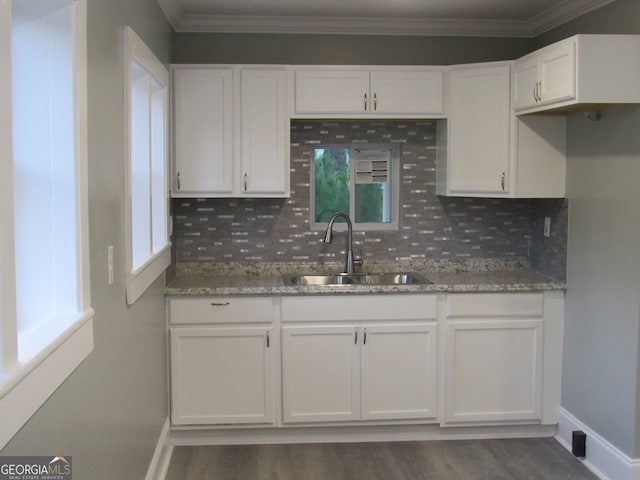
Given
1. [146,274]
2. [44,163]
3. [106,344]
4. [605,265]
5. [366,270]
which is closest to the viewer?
[44,163]

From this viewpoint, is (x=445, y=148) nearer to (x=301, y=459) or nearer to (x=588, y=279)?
(x=588, y=279)

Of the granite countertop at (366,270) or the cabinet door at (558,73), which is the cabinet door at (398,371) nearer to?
the granite countertop at (366,270)

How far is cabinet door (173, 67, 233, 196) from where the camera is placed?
141 inches

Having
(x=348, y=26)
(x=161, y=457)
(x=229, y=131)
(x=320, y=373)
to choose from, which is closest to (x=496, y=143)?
(x=348, y=26)

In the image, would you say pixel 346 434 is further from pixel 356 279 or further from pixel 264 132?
pixel 264 132

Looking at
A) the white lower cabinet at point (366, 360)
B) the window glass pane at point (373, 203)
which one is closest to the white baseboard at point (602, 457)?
the white lower cabinet at point (366, 360)

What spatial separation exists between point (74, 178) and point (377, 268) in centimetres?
255

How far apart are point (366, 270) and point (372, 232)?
9.3 inches

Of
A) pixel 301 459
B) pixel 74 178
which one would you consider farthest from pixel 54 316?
pixel 301 459

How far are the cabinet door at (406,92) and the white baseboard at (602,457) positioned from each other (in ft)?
6.01

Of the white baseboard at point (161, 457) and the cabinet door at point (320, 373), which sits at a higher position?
the cabinet door at point (320, 373)

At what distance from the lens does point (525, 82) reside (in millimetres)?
3395

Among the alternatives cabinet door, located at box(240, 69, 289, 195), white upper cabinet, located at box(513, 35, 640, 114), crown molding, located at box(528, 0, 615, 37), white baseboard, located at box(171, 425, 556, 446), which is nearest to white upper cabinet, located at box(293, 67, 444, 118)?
cabinet door, located at box(240, 69, 289, 195)

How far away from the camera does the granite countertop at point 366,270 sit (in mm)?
3486
